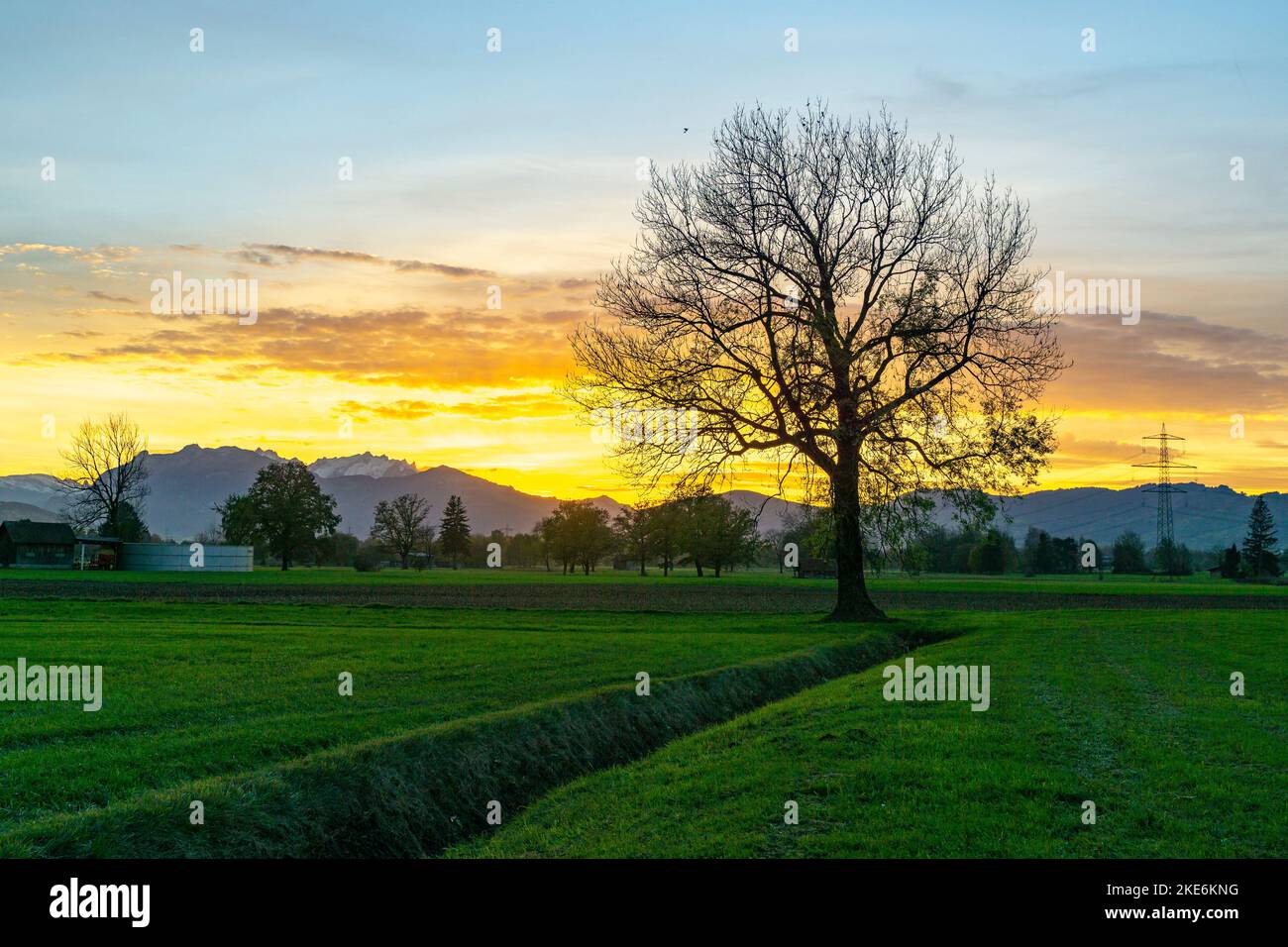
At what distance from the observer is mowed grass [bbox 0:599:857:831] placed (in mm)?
13219

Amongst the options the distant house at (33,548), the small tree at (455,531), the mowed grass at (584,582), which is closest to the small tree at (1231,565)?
the mowed grass at (584,582)

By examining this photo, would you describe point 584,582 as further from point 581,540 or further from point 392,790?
point 392,790

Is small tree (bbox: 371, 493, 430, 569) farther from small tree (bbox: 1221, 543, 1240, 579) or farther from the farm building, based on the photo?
small tree (bbox: 1221, 543, 1240, 579)

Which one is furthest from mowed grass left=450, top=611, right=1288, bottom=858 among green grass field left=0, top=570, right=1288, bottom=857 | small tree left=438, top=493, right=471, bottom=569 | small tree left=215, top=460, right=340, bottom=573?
small tree left=438, top=493, right=471, bottom=569

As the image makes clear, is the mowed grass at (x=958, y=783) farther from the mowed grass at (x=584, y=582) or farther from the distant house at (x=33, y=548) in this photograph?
the distant house at (x=33, y=548)

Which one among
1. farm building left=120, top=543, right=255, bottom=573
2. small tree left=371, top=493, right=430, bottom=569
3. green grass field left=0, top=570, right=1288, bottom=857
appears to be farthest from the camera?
small tree left=371, top=493, right=430, bottom=569

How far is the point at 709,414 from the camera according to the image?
1545 inches

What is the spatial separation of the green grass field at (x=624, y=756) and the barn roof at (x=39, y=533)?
116940mm

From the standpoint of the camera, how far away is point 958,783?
39.8 ft

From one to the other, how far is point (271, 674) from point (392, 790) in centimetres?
1052

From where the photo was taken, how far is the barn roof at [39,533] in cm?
12812

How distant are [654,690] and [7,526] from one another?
451 ft

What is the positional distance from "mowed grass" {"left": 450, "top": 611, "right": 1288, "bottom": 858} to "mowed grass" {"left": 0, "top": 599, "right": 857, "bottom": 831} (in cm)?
425
